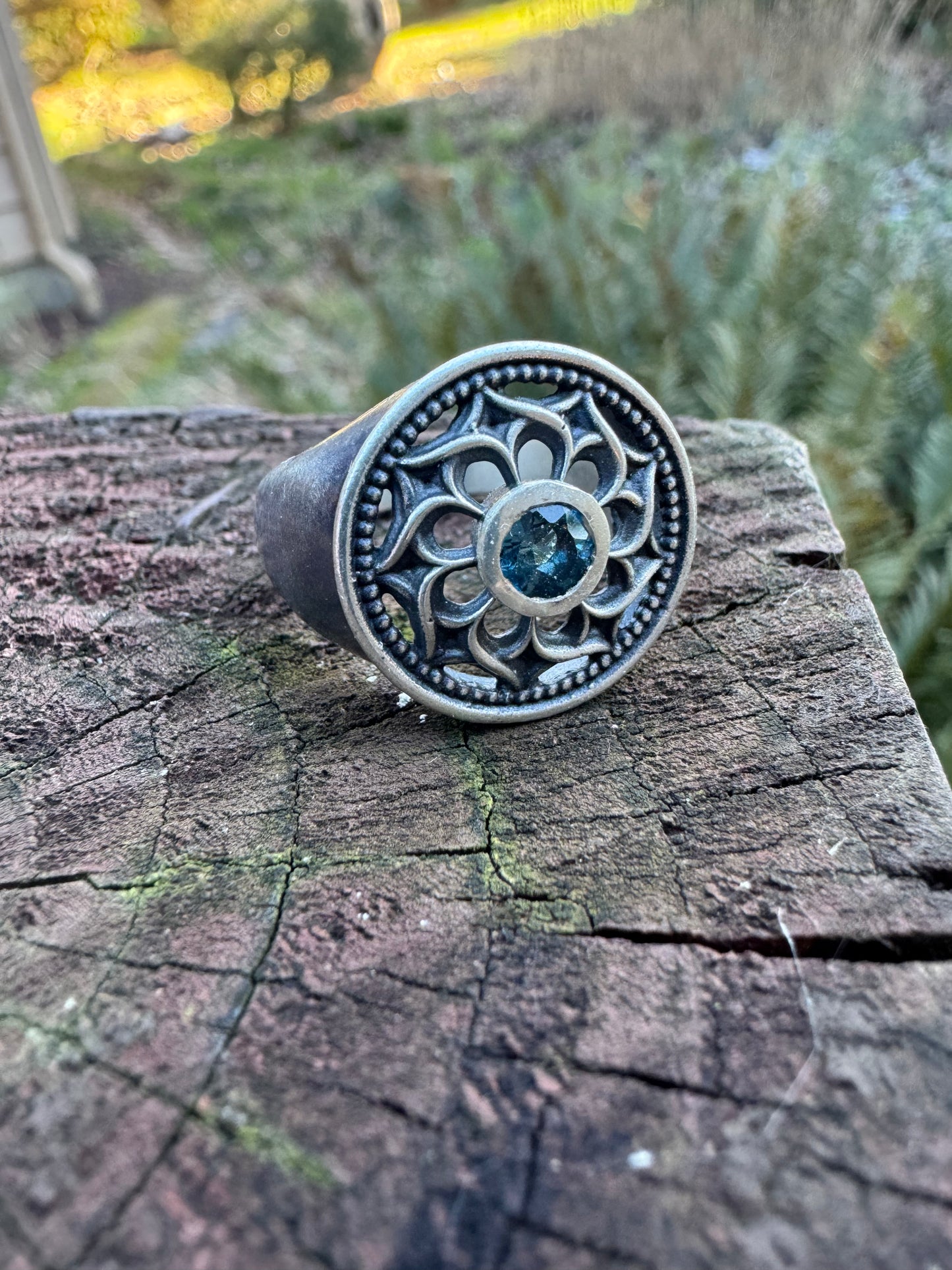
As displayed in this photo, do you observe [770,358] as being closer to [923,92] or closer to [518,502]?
[518,502]

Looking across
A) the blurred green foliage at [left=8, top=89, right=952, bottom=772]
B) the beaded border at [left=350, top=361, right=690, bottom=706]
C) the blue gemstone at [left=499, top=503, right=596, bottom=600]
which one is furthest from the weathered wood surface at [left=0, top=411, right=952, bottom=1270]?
the blurred green foliage at [left=8, top=89, right=952, bottom=772]

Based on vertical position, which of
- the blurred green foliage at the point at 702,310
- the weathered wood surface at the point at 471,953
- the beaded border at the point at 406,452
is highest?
the beaded border at the point at 406,452

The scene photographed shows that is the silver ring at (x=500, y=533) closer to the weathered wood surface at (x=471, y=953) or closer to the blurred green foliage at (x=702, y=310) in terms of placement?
the weathered wood surface at (x=471, y=953)

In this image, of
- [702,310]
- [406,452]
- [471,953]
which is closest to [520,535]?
[406,452]

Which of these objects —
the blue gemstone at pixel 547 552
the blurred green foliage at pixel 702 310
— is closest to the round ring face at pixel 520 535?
Result: the blue gemstone at pixel 547 552

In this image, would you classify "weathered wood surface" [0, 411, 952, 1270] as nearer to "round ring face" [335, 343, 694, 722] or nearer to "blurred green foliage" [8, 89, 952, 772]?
"round ring face" [335, 343, 694, 722]

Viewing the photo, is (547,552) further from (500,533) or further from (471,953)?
(471,953)

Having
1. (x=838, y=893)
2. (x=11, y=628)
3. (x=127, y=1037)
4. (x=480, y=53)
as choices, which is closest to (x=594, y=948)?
(x=838, y=893)
